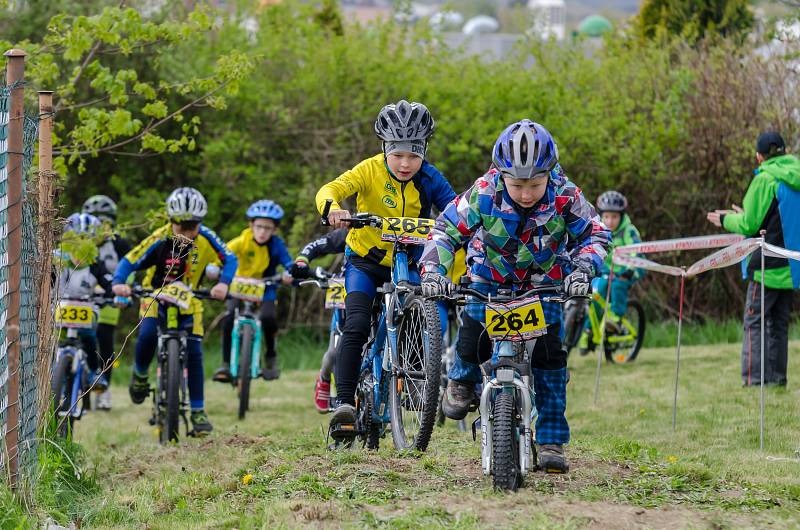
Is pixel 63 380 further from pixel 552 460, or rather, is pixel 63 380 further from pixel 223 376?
pixel 552 460

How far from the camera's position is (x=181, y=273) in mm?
10688

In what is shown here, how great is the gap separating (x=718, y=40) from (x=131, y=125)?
12.1m

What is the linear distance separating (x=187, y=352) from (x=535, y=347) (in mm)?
4534

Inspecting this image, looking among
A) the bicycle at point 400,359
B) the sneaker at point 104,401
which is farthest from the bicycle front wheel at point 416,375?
the sneaker at point 104,401

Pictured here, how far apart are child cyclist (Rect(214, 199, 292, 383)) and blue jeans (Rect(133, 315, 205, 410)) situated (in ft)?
6.59

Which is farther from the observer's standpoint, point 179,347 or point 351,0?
point 351,0

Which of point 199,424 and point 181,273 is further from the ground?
point 181,273

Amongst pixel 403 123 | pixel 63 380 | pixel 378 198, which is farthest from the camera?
pixel 63 380

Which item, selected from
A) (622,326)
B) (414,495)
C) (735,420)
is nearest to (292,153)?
(622,326)

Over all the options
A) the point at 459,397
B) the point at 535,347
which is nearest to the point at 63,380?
the point at 459,397

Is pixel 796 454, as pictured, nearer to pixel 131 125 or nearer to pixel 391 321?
pixel 391 321

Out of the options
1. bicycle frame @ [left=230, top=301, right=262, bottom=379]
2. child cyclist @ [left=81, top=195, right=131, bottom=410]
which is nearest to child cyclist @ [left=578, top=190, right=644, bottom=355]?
bicycle frame @ [left=230, top=301, right=262, bottom=379]

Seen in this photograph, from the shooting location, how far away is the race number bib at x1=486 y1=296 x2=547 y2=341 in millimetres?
6430

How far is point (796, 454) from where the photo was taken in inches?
329
